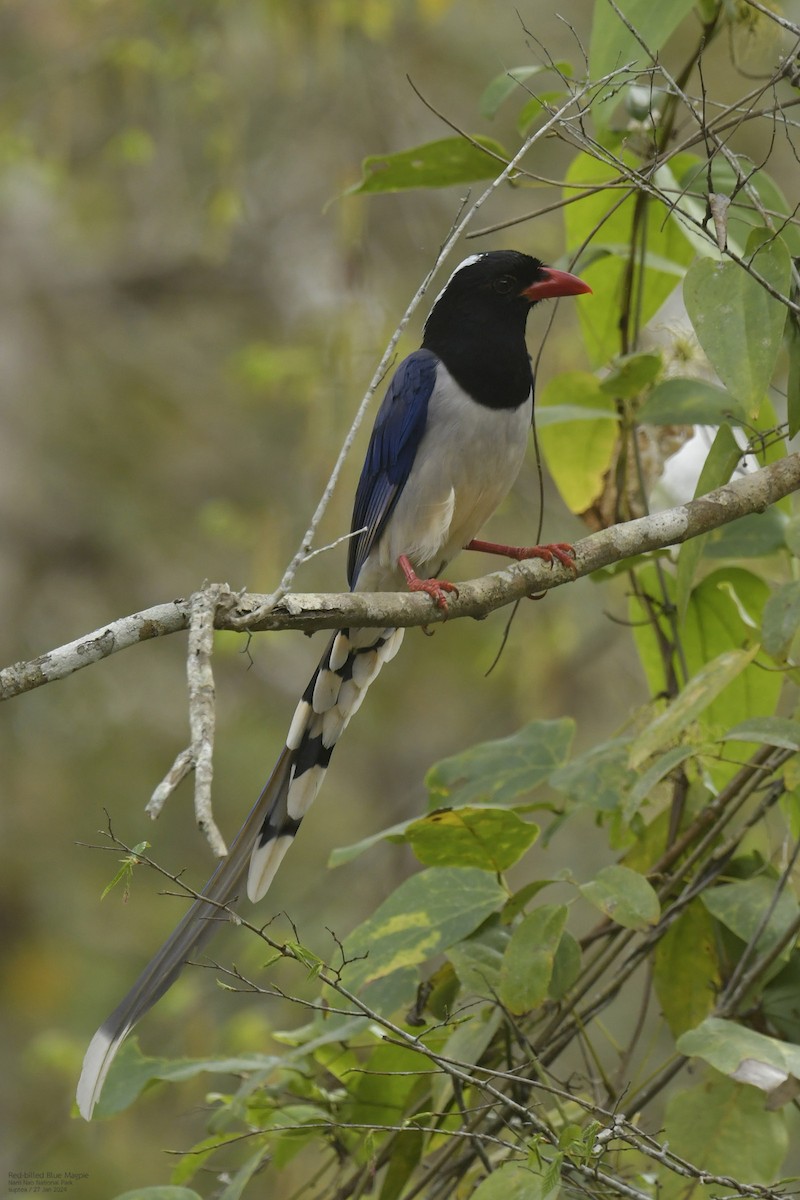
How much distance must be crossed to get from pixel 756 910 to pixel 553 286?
1.76 m

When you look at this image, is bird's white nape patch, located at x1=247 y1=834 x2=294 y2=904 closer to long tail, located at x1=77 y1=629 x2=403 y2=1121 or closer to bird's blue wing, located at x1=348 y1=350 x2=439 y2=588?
long tail, located at x1=77 y1=629 x2=403 y2=1121

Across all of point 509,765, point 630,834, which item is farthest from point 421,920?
point 630,834

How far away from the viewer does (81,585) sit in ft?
25.2

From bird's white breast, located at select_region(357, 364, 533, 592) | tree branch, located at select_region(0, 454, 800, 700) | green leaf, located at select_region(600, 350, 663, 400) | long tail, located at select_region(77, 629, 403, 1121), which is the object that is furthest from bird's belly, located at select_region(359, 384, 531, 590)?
tree branch, located at select_region(0, 454, 800, 700)

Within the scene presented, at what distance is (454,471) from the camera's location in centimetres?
331

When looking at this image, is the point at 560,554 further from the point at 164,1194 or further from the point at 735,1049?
the point at 164,1194

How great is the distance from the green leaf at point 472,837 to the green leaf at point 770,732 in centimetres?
46

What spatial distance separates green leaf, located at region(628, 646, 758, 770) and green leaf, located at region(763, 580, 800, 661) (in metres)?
0.05

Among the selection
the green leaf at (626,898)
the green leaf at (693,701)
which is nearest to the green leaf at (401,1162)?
the green leaf at (626,898)

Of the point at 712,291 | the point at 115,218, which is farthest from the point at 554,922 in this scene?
the point at 115,218

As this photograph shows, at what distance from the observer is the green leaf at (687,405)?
8.76 feet

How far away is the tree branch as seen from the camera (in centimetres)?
184

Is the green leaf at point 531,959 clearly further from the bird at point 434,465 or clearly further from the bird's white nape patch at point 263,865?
the bird at point 434,465

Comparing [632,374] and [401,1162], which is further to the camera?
[632,374]
